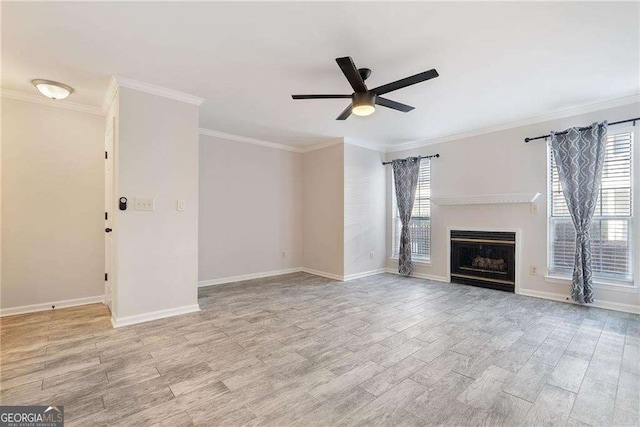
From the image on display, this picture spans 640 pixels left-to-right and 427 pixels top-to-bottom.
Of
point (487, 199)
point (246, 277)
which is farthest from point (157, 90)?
point (487, 199)

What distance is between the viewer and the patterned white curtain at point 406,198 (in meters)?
5.41

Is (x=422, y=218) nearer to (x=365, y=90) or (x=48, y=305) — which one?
(x=365, y=90)

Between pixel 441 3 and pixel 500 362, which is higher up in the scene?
pixel 441 3

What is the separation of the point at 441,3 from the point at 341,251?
153 inches

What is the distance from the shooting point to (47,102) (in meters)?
3.55

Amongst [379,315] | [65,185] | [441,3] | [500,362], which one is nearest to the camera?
[441,3]

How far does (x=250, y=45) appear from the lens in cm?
239

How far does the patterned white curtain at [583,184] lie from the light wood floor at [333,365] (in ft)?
1.28

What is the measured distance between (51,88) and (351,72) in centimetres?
314

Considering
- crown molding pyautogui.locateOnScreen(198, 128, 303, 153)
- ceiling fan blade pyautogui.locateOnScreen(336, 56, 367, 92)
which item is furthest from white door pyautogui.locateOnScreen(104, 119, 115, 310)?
ceiling fan blade pyautogui.locateOnScreen(336, 56, 367, 92)

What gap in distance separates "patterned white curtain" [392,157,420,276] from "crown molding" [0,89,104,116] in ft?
15.8

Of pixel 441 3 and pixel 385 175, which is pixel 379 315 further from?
pixel 385 175

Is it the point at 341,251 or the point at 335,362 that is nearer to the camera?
the point at 335,362

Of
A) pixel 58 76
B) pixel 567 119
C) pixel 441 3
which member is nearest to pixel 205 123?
pixel 58 76
